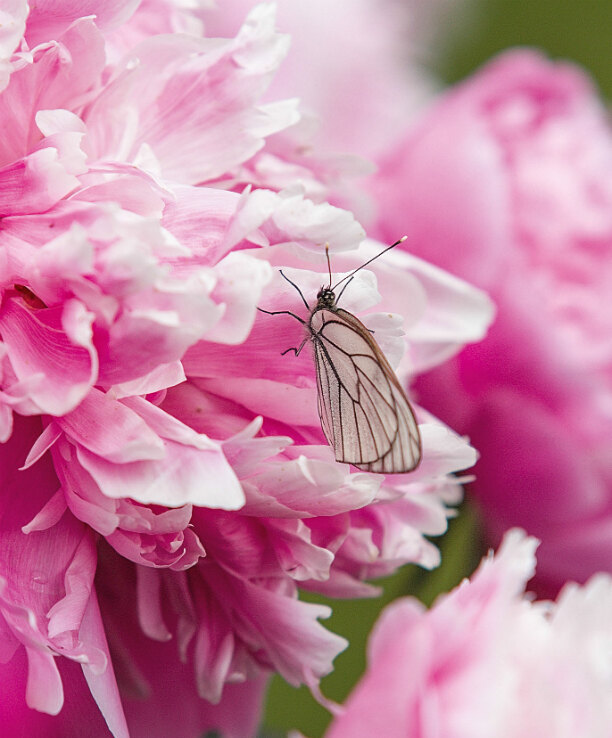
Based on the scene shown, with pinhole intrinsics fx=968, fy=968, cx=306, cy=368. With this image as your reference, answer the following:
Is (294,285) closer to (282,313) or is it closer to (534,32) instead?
(282,313)

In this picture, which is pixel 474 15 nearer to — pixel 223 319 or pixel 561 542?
pixel 561 542

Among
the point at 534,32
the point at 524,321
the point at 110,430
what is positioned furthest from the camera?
the point at 534,32

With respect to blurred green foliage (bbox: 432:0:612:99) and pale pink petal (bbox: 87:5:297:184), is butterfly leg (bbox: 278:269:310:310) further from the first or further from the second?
blurred green foliage (bbox: 432:0:612:99)

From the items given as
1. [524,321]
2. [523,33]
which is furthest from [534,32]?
[524,321]

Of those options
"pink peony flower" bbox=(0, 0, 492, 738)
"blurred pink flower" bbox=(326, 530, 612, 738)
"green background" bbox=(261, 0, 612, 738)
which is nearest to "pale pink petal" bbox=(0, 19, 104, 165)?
"pink peony flower" bbox=(0, 0, 492, 738)

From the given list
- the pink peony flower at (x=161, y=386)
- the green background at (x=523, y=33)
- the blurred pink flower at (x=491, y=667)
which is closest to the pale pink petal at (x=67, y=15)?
the pink peony flower at (x=161, y=386)

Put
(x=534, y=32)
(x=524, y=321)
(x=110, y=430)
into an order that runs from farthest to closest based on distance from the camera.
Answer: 1. (x=534, y=32)
2. (x=524, y=321)
3. (x=110, y=430)

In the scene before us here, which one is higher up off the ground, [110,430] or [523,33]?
[110,430]
